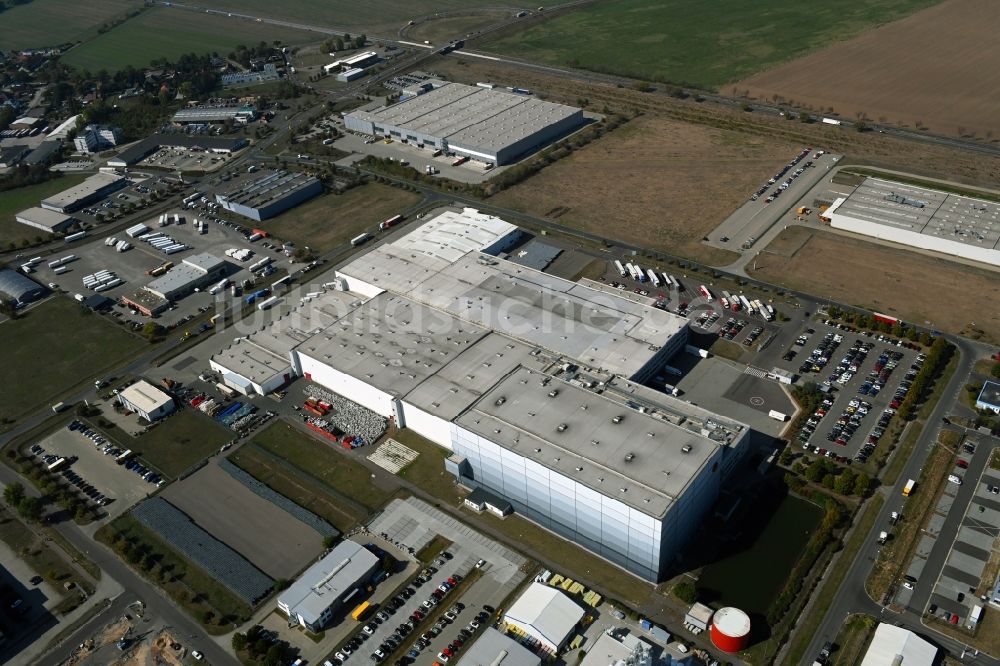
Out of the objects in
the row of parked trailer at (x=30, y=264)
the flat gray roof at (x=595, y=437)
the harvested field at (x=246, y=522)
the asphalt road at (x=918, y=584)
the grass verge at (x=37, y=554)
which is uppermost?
the flat gray roof at (x=595, y=437)

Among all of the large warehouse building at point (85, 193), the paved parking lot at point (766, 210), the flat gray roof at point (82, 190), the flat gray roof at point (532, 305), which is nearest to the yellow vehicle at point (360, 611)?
the flat gray roof at point (532, 305)

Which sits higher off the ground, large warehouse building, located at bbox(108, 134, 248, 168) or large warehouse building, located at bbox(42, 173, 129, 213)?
large warehouse building, located at bbox(108, 134, 248, 168)

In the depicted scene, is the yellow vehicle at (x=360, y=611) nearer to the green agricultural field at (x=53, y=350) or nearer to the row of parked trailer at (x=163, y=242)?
the green agricultural field at (x=53, y=350)

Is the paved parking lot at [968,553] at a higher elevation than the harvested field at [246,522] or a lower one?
higher

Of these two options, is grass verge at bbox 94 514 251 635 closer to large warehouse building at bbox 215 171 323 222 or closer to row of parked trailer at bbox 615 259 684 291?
row of parked trailer at bbox 615 259 684 291

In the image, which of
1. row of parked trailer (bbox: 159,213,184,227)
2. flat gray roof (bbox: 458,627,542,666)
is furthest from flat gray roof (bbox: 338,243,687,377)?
row of parked trailer (bbox: 159,213,184,227)
